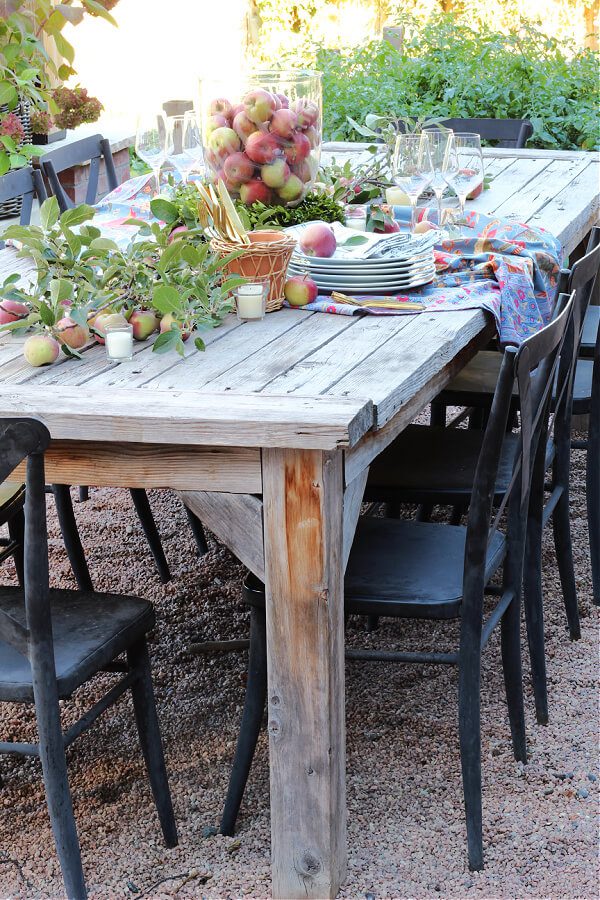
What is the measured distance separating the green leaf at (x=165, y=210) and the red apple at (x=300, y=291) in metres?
0.32

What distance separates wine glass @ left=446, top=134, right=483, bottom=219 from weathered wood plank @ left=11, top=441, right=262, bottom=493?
1213 millimetres

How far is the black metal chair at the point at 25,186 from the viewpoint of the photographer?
295 cm

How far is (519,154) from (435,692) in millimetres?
2236

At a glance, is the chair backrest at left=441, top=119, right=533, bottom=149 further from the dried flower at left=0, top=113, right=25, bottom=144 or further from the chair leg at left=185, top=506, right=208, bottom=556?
the dried flower at left=0, top=113, right=25, bottom=144

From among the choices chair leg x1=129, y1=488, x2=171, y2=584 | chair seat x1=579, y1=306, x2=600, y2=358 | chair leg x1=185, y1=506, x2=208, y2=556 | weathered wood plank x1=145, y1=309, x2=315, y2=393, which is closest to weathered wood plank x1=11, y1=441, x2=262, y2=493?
weathered wood plank x1=145, y1=309, x2=315, y2=393

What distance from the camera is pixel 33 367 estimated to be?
5.99ft

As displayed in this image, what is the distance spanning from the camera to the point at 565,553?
2.51m

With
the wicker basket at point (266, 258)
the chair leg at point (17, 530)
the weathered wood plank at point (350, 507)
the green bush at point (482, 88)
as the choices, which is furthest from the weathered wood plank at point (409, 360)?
the green bush at point (482, 88)

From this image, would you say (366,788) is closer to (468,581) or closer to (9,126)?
(468,581)

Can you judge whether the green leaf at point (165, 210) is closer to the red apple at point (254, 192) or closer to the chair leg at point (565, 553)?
the red apple at point (254, 192)

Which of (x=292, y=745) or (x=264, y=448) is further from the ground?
(x=264, y=448)

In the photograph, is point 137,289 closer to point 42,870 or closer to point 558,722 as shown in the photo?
point 42,870

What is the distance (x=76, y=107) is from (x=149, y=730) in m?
1.75

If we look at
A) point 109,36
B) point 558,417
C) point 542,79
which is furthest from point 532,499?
point 109,36
